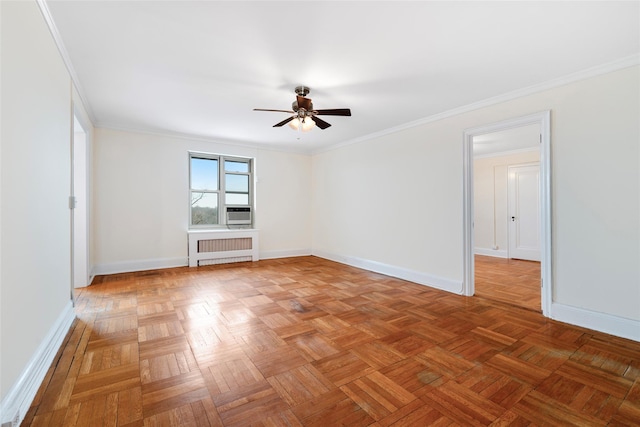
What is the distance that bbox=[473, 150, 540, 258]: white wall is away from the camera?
6.38 meters

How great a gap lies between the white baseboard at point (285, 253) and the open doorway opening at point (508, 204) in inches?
138

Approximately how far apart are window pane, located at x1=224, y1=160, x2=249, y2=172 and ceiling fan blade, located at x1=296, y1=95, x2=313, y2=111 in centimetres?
333

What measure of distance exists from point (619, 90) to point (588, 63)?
1.15 ft

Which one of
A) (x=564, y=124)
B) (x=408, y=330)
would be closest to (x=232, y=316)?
(x=408, y=330)

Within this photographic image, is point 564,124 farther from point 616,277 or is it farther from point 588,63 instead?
point 616,277

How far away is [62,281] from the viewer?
8.00 feet

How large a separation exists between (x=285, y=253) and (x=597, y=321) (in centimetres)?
498

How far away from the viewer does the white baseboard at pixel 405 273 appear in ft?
12.2

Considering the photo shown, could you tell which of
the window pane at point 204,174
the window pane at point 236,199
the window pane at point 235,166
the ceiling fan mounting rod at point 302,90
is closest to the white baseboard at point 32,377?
the ceiling fan mounting rod at point 302,90

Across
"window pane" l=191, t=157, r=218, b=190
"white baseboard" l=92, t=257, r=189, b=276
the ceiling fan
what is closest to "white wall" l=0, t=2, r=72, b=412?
the ceiling fan

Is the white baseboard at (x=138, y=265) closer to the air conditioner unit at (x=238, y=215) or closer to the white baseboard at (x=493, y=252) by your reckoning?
the air conditioner unit at (x=238, y=215)

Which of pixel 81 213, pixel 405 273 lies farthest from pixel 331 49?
pixel 81 213

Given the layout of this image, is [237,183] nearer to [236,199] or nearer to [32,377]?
[236,199]

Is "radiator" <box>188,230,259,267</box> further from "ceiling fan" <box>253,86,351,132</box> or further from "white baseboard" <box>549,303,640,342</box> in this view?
"white baseboard" <box>549,303,640,342</box>
